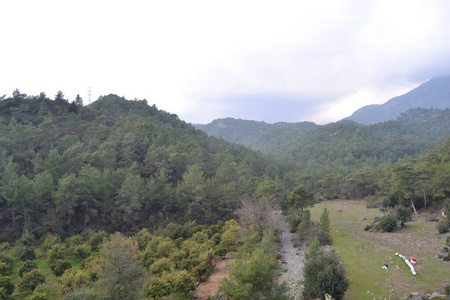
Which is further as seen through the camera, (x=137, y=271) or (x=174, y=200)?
(x=174, y=200)

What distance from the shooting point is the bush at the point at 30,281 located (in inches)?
534

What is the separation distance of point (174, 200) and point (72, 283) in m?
15.2

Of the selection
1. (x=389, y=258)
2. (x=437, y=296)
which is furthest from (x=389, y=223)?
(x=437, y=296)

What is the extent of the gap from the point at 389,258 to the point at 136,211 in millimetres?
22263

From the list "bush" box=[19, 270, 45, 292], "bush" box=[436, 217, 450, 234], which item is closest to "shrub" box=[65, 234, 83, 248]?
"bush" box=[19, 270, 45, 292]

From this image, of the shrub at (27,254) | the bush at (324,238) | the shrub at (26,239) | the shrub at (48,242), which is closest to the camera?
the shrub at (27,254)

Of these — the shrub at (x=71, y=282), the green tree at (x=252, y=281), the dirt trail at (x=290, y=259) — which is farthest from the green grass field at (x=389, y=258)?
the shrub at (x=71, y=282)

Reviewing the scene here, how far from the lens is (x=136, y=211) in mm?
27250

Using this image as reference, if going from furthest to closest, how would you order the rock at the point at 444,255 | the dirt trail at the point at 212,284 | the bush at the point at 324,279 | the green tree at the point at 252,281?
the rock at the point at 444,255 → the dirt trail at the point at 212,284 → the bush at the point at 324,279 → the green tree at the point at 252,281

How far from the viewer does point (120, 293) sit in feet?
33.6

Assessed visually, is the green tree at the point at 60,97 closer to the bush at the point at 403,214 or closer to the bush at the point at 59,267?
the bush at the point at 59,267

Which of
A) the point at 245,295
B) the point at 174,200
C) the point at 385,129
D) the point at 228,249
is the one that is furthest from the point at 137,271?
the point at 385,129

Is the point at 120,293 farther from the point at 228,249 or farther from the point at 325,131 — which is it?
the point at 325,131

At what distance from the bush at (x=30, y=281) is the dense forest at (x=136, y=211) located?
6 centimetres
